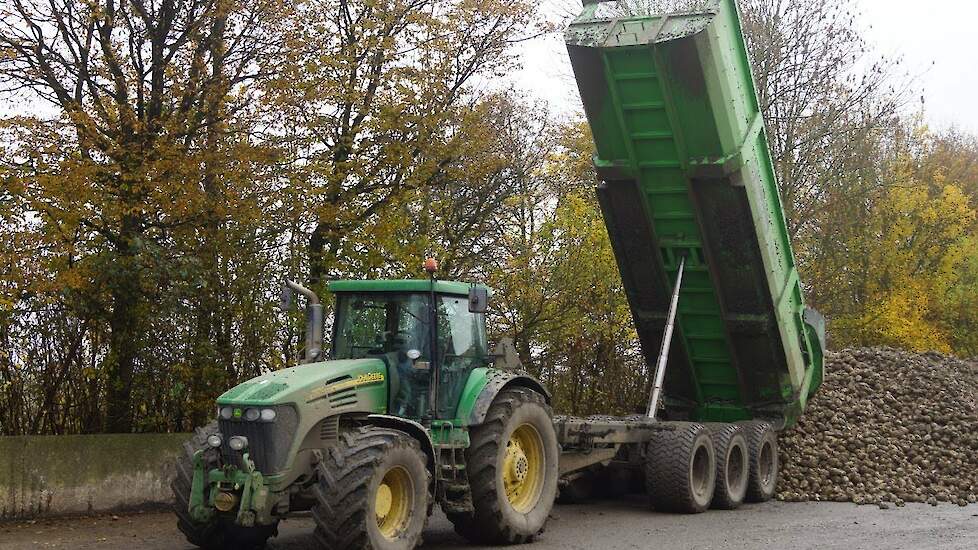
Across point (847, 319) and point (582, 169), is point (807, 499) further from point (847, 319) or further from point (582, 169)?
point (847, 319)

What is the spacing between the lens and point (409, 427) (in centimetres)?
739

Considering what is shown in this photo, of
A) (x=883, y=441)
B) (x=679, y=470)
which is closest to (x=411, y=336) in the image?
(x=679, y=470)

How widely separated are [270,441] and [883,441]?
7776 mm

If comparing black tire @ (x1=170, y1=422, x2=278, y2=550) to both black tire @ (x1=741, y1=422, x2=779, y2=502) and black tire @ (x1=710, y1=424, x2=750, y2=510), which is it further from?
black tire @ (x1=741, y1=422, x2=779, y2=502)

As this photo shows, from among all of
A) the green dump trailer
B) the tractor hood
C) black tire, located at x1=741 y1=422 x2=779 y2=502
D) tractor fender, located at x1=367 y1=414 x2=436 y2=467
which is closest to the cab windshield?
the tractor hood

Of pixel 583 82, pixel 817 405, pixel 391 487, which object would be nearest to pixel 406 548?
pixel 391 487

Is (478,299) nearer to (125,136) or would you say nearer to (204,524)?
(204,524)

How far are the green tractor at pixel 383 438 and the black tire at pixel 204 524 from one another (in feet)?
0.04

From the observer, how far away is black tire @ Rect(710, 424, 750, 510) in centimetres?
1042

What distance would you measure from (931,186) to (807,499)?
18.2 meters

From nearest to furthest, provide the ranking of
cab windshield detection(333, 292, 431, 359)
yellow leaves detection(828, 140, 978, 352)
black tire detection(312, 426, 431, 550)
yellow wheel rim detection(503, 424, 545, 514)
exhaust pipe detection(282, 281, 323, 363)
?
black tire detection(312, 426, 431, 550), cab windshield detection(333, 292, 431, 359), exhaust pipe detection(282, 281, 323, 363), yellow wheel rim detection(503, 424, 545, 514), yellow leaves detection(828, 140, 978, 352)

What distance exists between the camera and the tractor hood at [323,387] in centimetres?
696

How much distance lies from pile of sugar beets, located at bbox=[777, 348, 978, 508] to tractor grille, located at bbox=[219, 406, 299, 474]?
21.1 ft

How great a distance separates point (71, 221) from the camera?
30.9 ft
